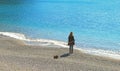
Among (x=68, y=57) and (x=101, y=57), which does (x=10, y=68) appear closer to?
(x=68, y=57)

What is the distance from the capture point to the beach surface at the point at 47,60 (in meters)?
20.4

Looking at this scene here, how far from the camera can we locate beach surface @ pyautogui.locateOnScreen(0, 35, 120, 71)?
805 inches

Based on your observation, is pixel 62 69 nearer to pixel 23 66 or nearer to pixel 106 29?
pixel 23 66

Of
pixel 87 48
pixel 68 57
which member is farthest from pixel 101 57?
pixel 87 48

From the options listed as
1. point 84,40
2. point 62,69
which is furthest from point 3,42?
point 62,69

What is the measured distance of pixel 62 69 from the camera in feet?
66.4

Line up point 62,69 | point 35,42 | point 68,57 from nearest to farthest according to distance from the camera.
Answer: point 62,69, point 68,57, point 35,42

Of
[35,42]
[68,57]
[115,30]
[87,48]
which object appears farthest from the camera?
[115,30]

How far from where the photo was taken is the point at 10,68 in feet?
62.3

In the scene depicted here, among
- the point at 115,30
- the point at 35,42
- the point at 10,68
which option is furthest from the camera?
the point at 115,30

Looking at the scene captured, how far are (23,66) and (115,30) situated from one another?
25331 millimetres

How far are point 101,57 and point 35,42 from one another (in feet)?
28.3

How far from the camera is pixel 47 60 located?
22547 mm

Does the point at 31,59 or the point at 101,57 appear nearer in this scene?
the point at 31,59
